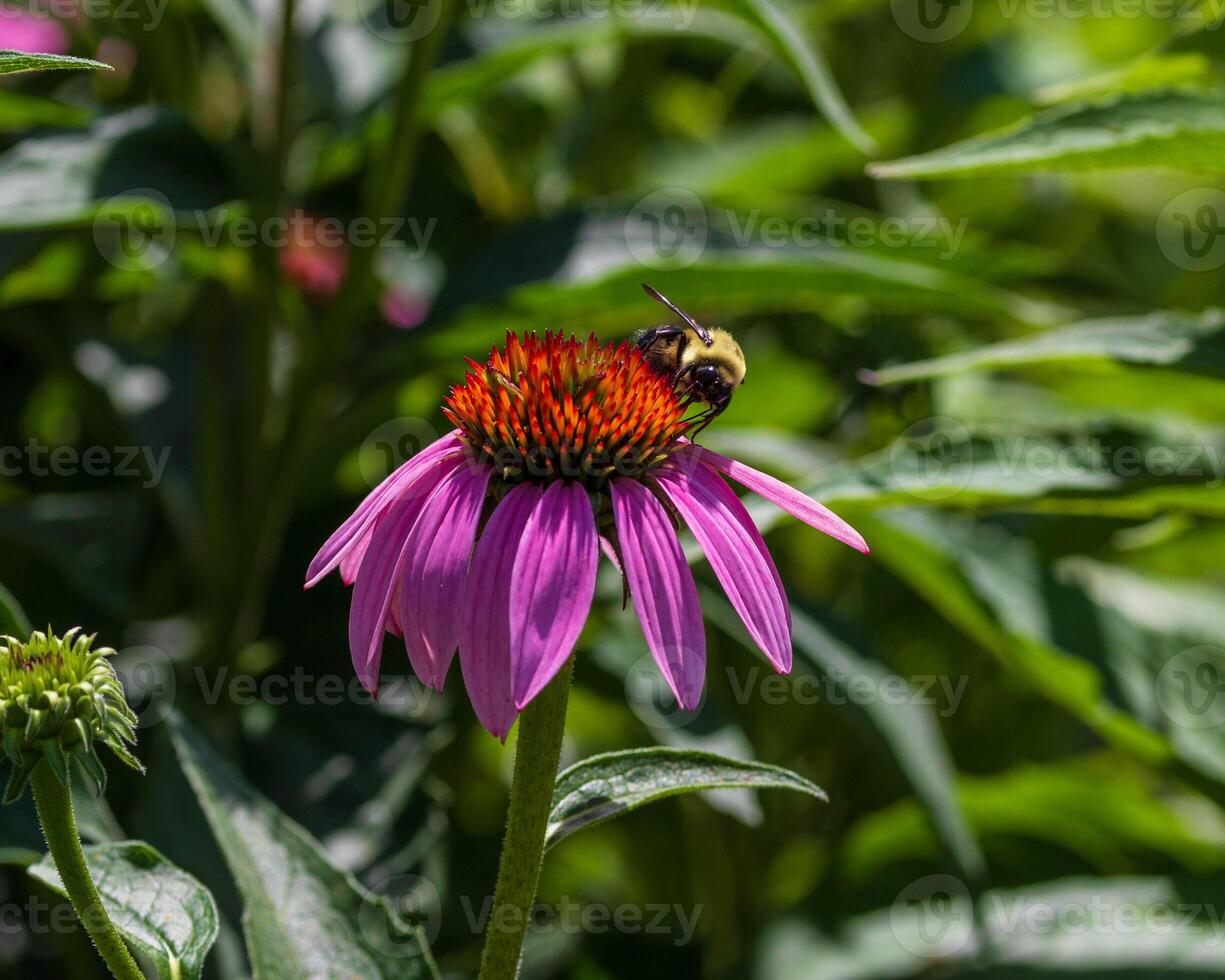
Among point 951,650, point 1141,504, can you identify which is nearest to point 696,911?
point 951,650

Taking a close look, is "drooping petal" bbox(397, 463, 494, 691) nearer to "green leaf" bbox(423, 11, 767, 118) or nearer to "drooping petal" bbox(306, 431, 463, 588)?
"drooping petal" bbox(306, 431, 463, 588)

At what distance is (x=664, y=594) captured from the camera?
63 centimetres

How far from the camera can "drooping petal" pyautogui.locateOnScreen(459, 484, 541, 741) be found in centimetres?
60

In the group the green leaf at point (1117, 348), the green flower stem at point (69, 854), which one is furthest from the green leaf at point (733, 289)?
the green flower stem at point (69, 854)

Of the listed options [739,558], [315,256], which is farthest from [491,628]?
[315,256]

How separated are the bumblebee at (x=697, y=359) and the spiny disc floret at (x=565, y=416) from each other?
107mm

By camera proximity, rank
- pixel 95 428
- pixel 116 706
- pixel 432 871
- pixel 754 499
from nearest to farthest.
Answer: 1. pixel 116 706
2. pixel 754 499
3. pixel 432 871
4. pixel 95 428

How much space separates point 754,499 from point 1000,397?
2.73 ft

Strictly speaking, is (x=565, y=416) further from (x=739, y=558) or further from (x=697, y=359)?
(x=697, y=359)

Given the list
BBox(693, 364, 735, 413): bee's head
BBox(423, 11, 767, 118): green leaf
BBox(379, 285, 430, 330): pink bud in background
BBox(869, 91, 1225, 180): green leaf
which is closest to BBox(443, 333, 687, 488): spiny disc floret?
BBox(693, 364, 735, 413): bee's head

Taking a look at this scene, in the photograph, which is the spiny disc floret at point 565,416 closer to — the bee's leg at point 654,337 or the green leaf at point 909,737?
the bee's leg at point 654,337

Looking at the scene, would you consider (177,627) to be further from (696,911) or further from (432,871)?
(696,911)

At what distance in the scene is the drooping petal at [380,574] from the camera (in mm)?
651

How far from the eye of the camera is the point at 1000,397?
178 centimetres
